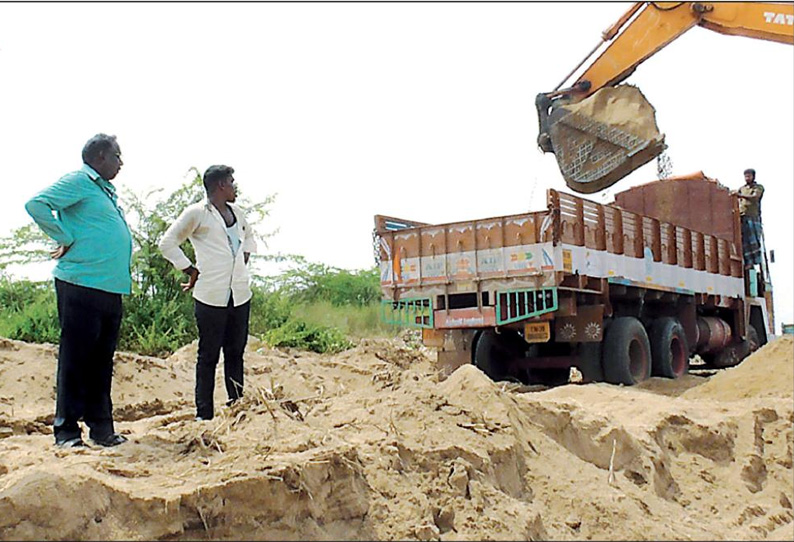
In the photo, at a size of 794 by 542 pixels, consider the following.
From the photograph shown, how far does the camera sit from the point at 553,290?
8.78 meters

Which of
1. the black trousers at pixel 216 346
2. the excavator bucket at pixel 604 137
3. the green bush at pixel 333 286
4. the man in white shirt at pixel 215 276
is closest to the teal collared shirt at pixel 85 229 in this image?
the man in white shirt at pixel 215 276

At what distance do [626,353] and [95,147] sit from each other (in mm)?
6946

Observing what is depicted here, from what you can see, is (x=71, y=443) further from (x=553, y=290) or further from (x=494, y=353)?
(x=494, y=353)

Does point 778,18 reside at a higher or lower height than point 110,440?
higher

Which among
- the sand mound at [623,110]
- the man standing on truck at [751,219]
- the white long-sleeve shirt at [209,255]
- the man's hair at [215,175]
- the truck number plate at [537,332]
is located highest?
the sand mound at [623,110]

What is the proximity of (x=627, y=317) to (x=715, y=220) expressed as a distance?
4.21 metres

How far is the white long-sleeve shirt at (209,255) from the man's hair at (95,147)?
679 millimetres

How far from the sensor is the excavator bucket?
32.8 feet

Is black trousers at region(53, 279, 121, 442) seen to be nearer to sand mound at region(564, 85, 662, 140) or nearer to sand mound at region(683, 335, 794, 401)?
sand mound at region(683, 335, 794, 401)

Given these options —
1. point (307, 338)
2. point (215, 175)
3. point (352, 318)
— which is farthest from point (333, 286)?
point (215, 175)

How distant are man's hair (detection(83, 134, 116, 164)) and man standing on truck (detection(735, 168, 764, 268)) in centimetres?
1150

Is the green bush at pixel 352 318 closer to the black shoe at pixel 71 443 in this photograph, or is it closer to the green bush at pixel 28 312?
the green bush at pixel 28 312

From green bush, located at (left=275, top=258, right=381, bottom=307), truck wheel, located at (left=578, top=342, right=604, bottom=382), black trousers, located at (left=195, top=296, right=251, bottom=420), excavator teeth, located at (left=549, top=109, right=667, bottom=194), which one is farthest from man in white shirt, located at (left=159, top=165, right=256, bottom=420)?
green bush, located at (left=275, top=258, right=381, bottom=307)

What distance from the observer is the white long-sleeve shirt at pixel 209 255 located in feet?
16.6
